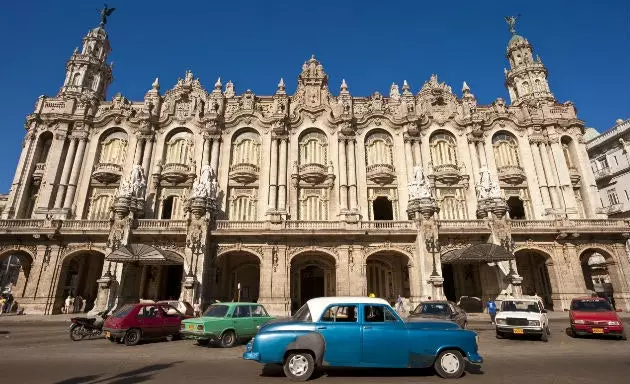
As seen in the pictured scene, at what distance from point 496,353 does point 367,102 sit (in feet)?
86.0

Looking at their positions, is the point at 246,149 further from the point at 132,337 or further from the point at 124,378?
the point at 124,378

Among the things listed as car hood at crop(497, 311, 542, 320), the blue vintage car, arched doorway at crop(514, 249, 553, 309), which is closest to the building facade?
arched doorway at crop(514, 249, 553, 309)

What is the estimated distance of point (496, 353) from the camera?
33.2ft

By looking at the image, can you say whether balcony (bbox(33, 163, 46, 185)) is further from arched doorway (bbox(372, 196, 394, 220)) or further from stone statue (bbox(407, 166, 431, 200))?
stone statue (bbox(407, 166, 431, 200))

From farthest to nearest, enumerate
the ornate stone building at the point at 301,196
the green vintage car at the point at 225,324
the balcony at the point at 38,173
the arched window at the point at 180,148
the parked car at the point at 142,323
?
the arched window at the point at 180,148 < the balcony at the point at 38,173 < the ornate stone building at the point at 301,196 < the parked car at the point at 142,323 < the green vintage car at the point at 225,324

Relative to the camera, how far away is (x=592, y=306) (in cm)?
1363

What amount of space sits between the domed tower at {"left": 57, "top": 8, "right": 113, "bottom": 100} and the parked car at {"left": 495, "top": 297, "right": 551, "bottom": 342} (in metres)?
36.8

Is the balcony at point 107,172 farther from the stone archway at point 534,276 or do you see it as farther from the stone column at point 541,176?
the stone column at point 541,176

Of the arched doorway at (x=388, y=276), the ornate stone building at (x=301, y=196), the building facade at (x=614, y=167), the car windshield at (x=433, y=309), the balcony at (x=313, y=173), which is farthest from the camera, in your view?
the building facade at (x=614, y=167)

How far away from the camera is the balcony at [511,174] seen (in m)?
28.5

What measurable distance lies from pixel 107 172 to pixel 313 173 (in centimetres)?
1740

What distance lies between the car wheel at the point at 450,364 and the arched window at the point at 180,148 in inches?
1050

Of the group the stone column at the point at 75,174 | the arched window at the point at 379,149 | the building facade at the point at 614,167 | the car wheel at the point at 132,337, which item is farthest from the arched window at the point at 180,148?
the building facade at the point at 614,167

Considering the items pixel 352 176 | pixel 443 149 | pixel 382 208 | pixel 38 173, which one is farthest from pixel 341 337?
pixel 38 173
